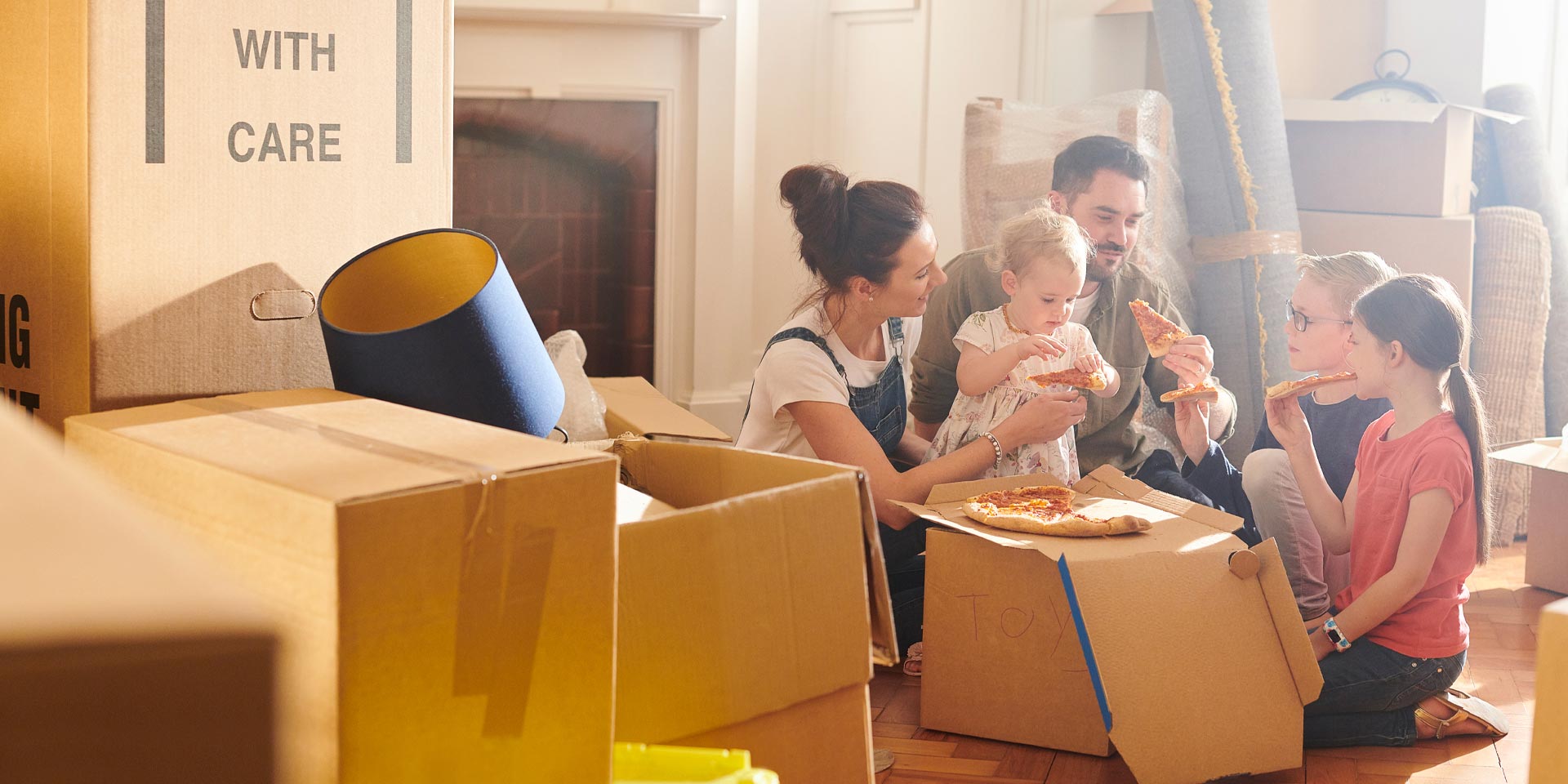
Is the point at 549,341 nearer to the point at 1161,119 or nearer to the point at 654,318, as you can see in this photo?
the point at 654,318

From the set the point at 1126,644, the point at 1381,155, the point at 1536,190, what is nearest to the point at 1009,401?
the point at 1126,644

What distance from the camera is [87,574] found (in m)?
0.25

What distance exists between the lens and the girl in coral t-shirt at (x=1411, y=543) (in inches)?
82.3

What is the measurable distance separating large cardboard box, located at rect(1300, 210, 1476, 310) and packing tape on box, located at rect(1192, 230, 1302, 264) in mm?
365

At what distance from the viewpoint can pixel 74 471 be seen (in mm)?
277

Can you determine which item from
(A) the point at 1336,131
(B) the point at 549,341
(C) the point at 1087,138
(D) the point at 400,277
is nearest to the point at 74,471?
(D) the point at 400,277

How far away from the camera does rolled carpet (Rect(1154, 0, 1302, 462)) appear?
9.59 feet

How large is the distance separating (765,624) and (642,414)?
1.49 meters

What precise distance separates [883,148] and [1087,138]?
140 centimetres

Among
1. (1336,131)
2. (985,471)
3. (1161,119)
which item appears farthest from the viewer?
(1336,131)

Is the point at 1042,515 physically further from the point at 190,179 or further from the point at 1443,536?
the point at 190,179

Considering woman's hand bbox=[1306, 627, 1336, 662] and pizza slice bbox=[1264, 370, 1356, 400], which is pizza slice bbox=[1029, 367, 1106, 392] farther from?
woman's hand bbox=[1306, 627, 1336, 662]

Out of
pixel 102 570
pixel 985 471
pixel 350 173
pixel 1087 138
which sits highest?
pixel 1087 138

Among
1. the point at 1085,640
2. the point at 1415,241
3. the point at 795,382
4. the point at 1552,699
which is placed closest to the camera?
the point at 1552,699
